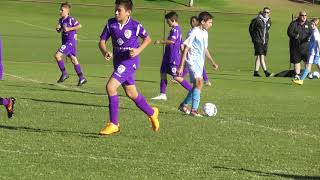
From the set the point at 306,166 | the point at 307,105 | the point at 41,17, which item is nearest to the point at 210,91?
the point at 307,105

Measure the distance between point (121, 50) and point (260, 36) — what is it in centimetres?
1420

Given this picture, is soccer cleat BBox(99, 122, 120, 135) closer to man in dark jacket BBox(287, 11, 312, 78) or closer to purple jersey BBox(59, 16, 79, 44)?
purple jersey BBox(59, 16, 79, 44)

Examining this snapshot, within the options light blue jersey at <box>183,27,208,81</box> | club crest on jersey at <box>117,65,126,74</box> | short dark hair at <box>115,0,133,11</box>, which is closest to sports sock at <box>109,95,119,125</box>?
club crest on jersey at <box>117,65,126,74</box>

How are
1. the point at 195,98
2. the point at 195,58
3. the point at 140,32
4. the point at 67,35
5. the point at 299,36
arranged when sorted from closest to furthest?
the point at 140,32, the point at 195,98, the point at 195,58, the point at 67,35, the point at 299,36

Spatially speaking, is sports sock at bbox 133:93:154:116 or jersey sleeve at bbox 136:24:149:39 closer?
jersey sleeve at bbox 136:24:149:39

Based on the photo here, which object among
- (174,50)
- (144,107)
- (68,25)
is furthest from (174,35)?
(144,107)

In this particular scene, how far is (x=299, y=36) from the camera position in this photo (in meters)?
24.2

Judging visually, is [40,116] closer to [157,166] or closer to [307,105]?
[157,166]

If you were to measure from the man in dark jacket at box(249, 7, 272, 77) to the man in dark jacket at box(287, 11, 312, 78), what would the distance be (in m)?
0.86

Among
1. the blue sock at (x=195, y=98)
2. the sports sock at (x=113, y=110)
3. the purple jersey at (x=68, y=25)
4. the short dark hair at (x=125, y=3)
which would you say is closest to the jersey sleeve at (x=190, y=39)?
the blue sock at (x=195, y=98)

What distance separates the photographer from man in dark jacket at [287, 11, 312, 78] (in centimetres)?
2384

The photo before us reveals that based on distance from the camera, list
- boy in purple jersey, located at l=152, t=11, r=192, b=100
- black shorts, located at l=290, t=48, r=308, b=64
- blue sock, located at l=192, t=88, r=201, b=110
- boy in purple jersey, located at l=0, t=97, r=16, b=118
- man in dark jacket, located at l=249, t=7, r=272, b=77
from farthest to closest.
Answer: man in dark jacket, located at l=249, t=7, r=272, b=77 → black shorts, located at l=290, t=48, r=308, b=64 → boy in purple jersey, located at l=152, t=11, r=192, b=100 → blue sock, located at l=192, t=88, r=201, b=110 → boy in purple jersey, located at l=0, t=97, r=16, b=118

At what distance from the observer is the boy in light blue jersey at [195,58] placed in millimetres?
13398

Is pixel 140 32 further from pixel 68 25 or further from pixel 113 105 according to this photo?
pixel 68 25
